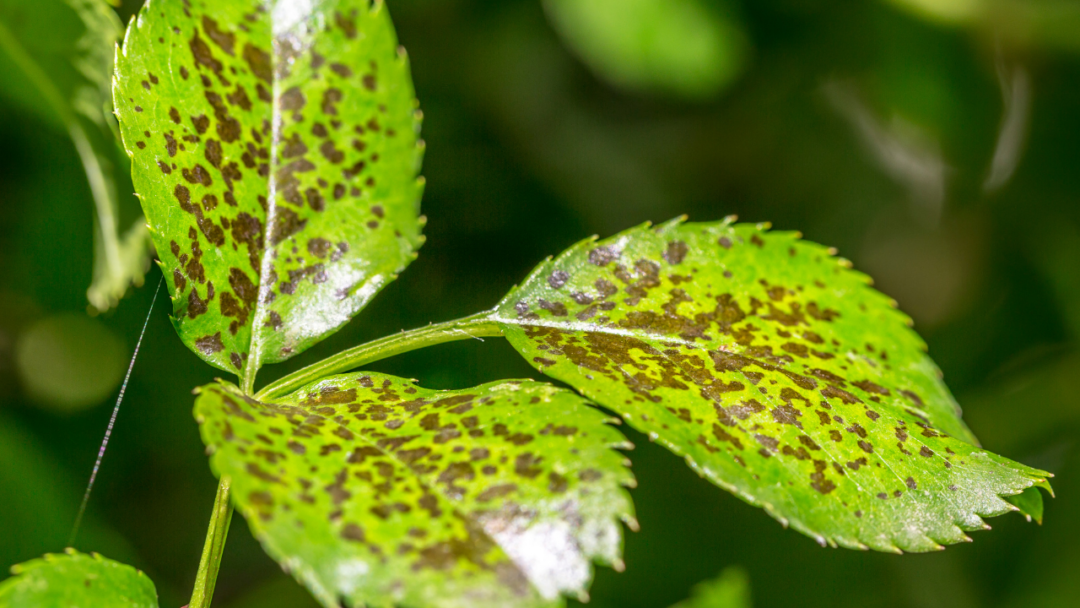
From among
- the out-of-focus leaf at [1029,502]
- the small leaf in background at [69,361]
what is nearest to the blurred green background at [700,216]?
the small leaf in background at [69,361]

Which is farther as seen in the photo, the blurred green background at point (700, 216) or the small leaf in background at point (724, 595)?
the blurred green background at point (700, 216)

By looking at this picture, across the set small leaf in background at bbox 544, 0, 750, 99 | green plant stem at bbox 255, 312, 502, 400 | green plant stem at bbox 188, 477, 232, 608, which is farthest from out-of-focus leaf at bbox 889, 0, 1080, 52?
green plant stem at bbox 188, 477, 232, 608

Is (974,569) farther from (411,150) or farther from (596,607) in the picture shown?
(411,150)

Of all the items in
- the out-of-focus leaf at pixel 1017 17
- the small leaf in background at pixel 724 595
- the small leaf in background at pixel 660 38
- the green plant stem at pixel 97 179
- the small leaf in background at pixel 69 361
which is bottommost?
the small leaf in background at pixel 724 595

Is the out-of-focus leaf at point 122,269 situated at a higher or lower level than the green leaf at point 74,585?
higher

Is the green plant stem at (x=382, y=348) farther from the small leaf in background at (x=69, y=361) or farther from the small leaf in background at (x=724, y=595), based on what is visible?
the small leaf in background at (x=69, y=361)

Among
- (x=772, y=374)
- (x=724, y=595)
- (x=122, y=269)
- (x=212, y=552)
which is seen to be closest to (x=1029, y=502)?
(x=772, y=374)

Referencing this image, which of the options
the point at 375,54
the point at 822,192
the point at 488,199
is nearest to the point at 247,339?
the point at 375,54

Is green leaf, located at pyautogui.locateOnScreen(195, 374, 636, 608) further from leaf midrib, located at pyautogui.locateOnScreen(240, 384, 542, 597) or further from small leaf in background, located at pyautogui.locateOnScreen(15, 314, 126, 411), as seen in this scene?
small leaf in background, located at pyautogui.locateOnScreen(15, 314, 126, 411)
